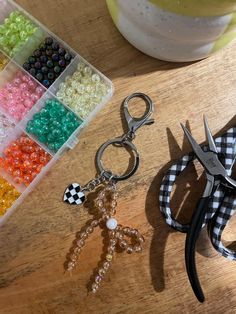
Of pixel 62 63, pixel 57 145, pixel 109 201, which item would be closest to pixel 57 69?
pixel 62 63

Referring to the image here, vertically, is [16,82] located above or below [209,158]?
above

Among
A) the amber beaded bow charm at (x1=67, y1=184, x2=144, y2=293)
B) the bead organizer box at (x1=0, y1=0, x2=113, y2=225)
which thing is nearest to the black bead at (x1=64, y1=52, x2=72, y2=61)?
the bead organizer box at (x1=0, y1=0, x2=113, y2=225)

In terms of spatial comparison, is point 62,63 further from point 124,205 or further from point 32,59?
point 124,205

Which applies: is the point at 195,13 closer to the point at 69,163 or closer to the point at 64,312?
the point at 69,163

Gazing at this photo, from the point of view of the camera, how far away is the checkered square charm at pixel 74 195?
0.71 meters

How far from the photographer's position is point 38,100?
2.39 ft

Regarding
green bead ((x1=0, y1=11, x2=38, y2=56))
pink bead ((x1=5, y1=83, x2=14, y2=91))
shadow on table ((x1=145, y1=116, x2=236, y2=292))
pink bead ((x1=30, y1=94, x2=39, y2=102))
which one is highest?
green bead ((x1=0, y1=11, x2=38, y2=56))

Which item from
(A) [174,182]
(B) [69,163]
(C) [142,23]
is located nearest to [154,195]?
(A) [174,182]

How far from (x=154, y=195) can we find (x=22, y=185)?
8.3 inches

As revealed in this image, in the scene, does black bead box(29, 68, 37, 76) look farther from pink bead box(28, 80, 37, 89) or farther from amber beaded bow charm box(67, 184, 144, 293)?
amber beaded bow charm box(67, 184, 144, 293)

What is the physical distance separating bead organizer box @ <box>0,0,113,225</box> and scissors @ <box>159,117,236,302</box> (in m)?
0.16

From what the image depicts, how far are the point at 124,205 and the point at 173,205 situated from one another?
0.08m

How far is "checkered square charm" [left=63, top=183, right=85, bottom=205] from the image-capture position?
71cm

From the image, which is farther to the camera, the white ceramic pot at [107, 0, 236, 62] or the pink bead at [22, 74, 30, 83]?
the pink bead at [22, 74, 30, 83]
